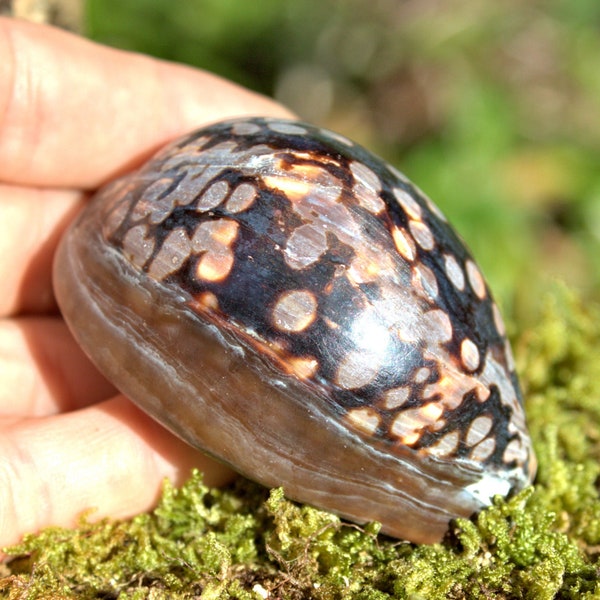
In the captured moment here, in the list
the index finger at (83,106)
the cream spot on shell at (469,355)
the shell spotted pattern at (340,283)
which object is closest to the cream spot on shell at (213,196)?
the shell spotted pattern at (340,283)

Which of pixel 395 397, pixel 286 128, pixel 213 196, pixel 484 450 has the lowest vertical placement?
pixel 484 450

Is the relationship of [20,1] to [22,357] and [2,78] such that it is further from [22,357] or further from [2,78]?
[22,357]

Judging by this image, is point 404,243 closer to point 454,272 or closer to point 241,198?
point 454,272

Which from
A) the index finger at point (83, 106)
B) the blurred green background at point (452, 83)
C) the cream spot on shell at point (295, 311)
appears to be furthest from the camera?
the blurred green background at point (452, 83)

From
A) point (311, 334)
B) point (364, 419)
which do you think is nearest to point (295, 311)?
point (311, 334)

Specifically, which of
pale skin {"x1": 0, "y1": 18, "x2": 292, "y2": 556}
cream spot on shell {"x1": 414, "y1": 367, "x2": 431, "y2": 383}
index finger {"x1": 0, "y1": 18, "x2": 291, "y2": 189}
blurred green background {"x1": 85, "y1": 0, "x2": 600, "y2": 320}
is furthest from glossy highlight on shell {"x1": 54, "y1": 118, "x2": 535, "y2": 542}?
blurred green background {"x1": 85, "y1": 0, "x2": 600, "y2": 320}

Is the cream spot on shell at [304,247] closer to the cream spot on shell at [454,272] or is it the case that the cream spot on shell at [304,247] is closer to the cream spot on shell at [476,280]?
Answer: the cream spot on shell at [454,272]

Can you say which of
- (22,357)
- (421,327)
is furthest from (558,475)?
(22,357)
